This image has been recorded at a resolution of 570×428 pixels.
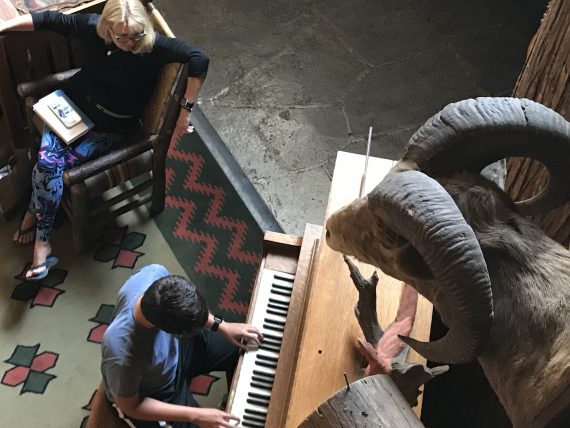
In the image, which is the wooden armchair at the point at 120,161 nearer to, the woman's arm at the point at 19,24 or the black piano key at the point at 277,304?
the woman's arm at the point at 19,24

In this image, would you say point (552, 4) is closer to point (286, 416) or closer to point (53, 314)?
point (286, 416)

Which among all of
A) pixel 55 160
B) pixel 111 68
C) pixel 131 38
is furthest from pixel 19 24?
pixel 55 160

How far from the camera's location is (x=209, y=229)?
4.57m

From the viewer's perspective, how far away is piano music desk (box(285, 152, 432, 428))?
9.06 feet

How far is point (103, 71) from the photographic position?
383 cm

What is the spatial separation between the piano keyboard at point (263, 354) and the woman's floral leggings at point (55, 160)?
4.25ft

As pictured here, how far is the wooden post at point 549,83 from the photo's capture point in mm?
3258

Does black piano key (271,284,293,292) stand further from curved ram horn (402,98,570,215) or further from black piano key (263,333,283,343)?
curved ram horn (402,98,570,215)

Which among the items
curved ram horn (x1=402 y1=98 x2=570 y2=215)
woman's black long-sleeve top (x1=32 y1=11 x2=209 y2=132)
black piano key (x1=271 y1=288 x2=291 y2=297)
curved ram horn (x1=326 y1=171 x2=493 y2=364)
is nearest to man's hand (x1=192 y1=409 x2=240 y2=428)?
black piano key (x1=271 y1=288 x2=291 y2=297)

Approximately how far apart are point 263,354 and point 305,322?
378 mm

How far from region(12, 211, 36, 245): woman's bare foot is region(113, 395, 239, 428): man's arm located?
1722 millimetres

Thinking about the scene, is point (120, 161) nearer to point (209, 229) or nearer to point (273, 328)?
point (209, 229)

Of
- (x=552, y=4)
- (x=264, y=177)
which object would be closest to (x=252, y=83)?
(x=264, y=177)

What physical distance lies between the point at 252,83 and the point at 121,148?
1.72 meters
